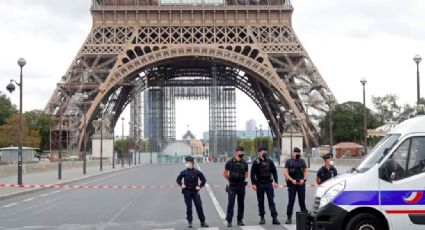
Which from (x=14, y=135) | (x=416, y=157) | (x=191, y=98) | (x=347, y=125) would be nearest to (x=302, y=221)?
(x=416, y=157)

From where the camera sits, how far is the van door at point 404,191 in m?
10.8

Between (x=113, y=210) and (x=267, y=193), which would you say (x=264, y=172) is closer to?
(x=267, y=193)

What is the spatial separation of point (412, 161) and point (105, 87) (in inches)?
2311

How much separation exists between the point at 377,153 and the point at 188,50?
192 feet

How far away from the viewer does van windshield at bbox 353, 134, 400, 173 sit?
11.1m

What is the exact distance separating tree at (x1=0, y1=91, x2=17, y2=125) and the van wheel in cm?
9596

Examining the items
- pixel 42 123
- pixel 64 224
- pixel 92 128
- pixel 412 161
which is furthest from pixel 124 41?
pixel 412 161

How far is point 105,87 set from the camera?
67.9 meters

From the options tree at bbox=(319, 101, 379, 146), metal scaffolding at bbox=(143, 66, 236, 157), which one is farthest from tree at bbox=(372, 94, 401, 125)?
metal scaffolding at bbox=(143, 66, 236, 157)

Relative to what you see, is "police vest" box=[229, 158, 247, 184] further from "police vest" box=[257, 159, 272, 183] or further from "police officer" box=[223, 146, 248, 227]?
"police vest" box=[257, 159, 272, 183]

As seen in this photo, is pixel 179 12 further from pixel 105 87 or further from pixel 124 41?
pixel 105 87

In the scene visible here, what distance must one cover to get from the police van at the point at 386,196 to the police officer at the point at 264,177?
377 centimetres

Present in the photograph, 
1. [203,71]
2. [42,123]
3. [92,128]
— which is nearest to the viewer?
[92,128]

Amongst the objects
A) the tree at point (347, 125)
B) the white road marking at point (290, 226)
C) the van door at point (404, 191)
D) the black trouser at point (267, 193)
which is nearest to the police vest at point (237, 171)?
the black trouser at point (267, 193)
